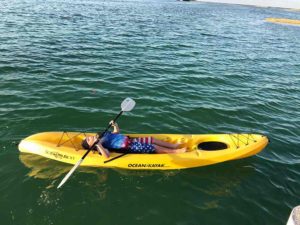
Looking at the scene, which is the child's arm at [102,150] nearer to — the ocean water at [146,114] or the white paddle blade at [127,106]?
the ocean water at [146,114]

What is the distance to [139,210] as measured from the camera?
21.1 ft

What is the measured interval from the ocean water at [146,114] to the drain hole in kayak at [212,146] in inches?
18.9

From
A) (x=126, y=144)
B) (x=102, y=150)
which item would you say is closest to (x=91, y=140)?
(x=102, y=150)

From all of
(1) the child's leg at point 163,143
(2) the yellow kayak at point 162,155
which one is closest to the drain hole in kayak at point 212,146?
(2) the yellow kayak at point 162,155

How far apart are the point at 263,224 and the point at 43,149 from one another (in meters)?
5.01

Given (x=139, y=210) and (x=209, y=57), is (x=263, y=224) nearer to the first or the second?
(x=139, y=210)

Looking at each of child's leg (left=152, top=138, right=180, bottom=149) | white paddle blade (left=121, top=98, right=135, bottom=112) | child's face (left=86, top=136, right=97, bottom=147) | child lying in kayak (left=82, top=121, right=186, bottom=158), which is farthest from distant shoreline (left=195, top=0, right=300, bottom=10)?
child's face (left=86, top=136, right=97, bottom=147)

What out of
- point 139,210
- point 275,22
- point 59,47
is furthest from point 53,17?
point 275,22

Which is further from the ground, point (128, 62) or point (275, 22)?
point (128, 62)

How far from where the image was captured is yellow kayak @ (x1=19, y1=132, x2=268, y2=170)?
748 centimetres

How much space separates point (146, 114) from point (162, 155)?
115 inches

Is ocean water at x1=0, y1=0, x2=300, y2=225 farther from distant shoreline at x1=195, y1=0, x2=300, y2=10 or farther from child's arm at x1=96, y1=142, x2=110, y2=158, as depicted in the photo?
distant shoreline at x1=195, y1=0, x2=300, y2=10

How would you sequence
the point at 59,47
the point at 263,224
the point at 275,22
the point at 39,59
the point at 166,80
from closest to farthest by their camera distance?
the point at 263,224, the point at 166,80, the point at 39,59, the point at 59,47, the point at 275,22

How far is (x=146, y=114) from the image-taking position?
1027 centimetres
